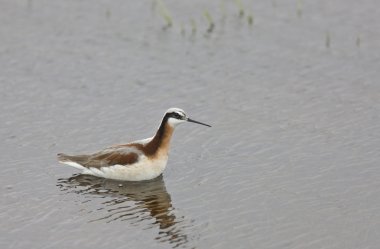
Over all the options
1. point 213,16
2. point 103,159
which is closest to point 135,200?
point 103,159

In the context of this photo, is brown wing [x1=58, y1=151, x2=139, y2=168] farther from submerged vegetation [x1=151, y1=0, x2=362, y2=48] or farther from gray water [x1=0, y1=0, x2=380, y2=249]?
submerged vegetation [x1=151, y1=0, x2=362, y2=48]

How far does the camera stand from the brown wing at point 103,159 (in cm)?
2042

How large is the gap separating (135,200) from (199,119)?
16.3ft

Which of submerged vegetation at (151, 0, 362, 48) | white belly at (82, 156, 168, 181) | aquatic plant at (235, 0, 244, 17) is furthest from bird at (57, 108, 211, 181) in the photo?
aquatic plant at (235, 0, 244, 17)

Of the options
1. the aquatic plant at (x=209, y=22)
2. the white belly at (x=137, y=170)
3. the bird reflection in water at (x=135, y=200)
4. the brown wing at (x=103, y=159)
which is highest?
the aquatic plant at (x=209, y=22)

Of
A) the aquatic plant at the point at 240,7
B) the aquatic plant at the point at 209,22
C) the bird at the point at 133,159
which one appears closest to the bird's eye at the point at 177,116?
the bird at the point at 133,159

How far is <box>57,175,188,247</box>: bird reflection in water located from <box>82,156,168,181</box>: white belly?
6.8 inches

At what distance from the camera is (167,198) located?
19.2 metres

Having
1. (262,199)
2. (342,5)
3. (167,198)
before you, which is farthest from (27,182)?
(342,5)

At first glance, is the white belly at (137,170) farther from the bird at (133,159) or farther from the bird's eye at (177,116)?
the bird's eye at (177,116)

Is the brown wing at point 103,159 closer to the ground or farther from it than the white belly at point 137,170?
farther from it

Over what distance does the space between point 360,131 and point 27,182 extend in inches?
340

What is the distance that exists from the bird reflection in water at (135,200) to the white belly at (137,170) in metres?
0.17

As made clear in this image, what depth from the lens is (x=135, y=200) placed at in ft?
63.2
